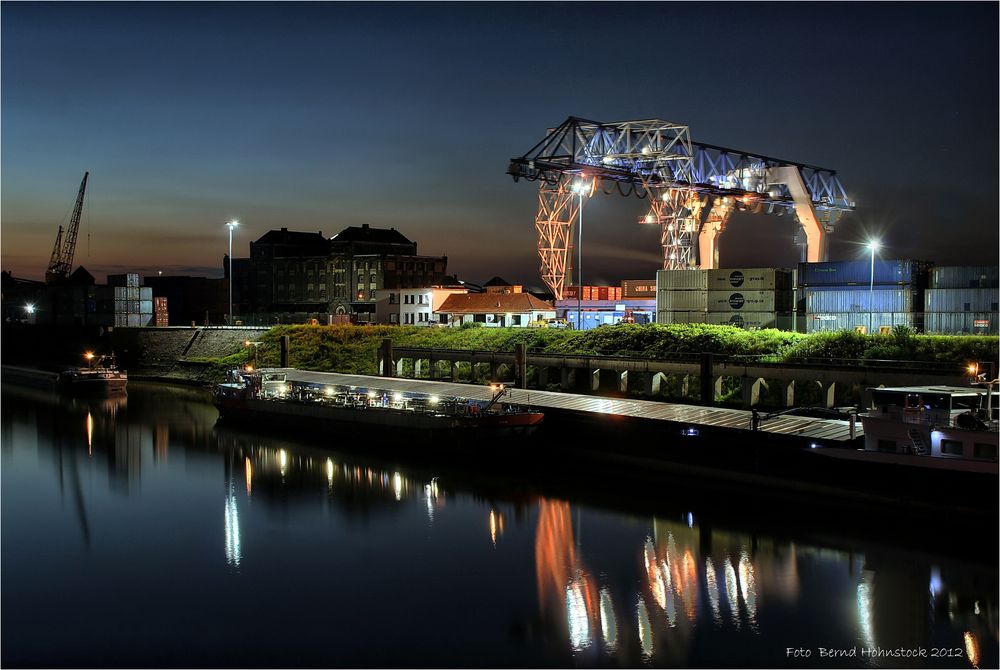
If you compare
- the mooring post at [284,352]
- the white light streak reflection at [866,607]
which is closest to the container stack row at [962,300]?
the white light streak reflection at [866,607]

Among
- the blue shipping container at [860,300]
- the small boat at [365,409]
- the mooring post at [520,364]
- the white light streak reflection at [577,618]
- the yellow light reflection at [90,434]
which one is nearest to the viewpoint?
the white light streak reflection at [577,618]

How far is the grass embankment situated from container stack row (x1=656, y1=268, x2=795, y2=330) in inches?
157

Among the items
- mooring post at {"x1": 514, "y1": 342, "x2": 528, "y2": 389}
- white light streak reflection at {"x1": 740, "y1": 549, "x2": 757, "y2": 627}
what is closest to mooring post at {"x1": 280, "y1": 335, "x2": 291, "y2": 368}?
mooring post at {"x1": 514, "y1": 342, "x2": 528, "y2": 389}

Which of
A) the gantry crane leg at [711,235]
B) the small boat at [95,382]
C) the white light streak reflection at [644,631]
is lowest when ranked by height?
the white light streak reflection at [644,631]

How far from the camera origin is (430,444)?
34750mm

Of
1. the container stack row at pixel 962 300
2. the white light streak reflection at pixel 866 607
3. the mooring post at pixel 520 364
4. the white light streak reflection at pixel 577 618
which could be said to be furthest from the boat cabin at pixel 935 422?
the mooring post at pixel 520 364

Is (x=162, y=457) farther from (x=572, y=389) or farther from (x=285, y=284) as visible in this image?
(x=285, y=284)

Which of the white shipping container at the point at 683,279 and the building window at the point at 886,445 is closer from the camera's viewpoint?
the building window at the point at 886,445

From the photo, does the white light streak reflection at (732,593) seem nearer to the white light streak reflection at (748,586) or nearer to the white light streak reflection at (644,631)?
the white light streak reflection at (748,586)

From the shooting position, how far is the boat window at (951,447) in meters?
23.3

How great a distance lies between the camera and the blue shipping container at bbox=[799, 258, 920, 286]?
46.0m

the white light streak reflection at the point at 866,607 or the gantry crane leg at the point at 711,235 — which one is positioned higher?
the gantry crane leg at the point at 711,235

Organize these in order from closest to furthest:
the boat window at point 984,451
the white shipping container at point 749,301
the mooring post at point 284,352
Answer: the boat window at point 984,451
the white shipping container at point 749,301
the mooring post at point 284,352

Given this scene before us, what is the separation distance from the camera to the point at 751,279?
1971 inches
